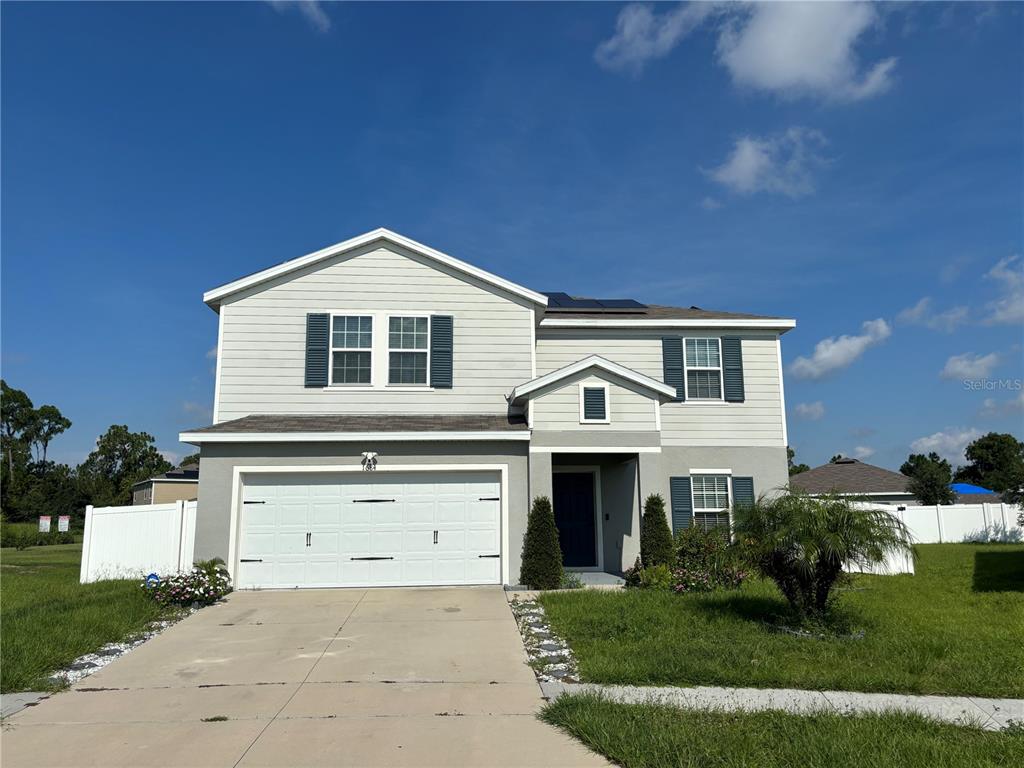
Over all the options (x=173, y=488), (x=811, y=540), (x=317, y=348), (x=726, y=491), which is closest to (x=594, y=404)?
(x=726, y=491)

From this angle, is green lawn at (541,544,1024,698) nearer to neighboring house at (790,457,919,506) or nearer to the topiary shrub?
the topiary shrub

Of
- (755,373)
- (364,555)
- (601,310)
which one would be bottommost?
(364,555)

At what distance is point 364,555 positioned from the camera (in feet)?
44.2

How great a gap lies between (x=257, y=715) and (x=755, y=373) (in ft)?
43.8

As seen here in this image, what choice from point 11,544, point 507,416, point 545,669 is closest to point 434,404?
point 507,416

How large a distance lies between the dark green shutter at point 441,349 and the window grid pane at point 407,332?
0.21 metres

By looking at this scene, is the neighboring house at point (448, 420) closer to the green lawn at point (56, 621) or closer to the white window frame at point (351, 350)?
the white window frame at point (351, 350)

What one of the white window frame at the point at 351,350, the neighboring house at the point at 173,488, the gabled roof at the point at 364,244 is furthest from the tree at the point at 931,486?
the neighboring house at the point at 173,488

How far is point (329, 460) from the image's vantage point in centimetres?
1351

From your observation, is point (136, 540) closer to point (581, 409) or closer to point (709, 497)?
point (581, 409)

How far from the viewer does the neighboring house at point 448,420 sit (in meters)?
13.4

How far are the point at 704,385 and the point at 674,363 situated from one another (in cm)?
85

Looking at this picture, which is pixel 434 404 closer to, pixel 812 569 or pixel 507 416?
pixel 507 416

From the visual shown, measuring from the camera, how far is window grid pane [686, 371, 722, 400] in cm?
1631
